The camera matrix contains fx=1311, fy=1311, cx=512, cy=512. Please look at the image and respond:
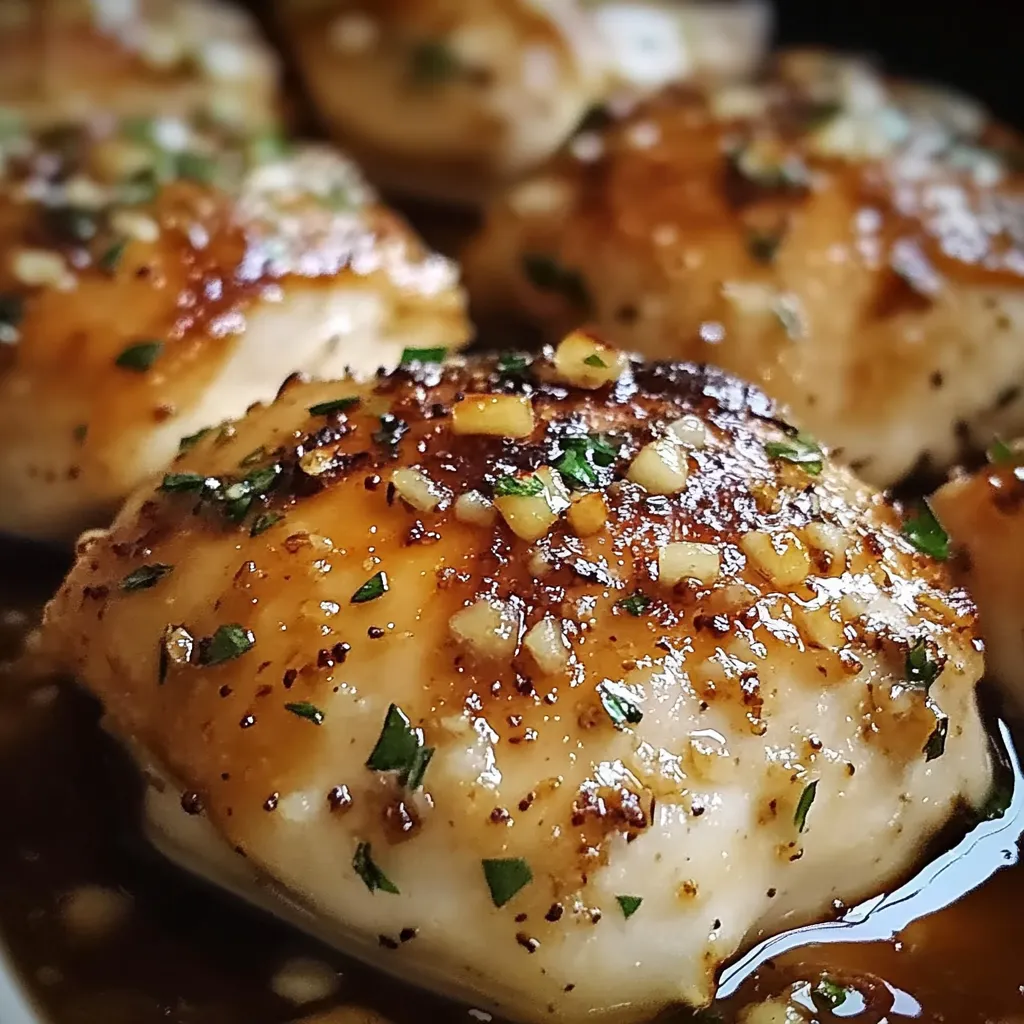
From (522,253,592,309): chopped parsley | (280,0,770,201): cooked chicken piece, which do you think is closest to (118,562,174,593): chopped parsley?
(522,253,592,309): chopped parsley

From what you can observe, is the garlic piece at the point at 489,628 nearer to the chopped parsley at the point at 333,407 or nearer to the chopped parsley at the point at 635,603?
the chopped parsley at the point at 635,603

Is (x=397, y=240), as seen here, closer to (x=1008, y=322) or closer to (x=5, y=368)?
(x=5, y=368)

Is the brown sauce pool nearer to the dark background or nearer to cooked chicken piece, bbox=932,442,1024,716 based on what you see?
cooked chicken piece, bbox=932,442,1024,716

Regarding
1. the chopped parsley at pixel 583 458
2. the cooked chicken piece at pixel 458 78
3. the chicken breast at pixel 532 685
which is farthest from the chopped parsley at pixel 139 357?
the cooked chicken piece at pixel 458 78

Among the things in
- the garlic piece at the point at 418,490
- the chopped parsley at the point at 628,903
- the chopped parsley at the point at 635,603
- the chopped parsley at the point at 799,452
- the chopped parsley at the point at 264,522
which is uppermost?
the chopped parsley at the point at 799,452

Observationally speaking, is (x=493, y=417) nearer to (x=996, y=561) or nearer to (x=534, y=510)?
(x=534, y=510)

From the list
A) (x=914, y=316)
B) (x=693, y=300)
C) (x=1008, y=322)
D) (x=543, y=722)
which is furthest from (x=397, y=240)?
(x=543, y=722)
